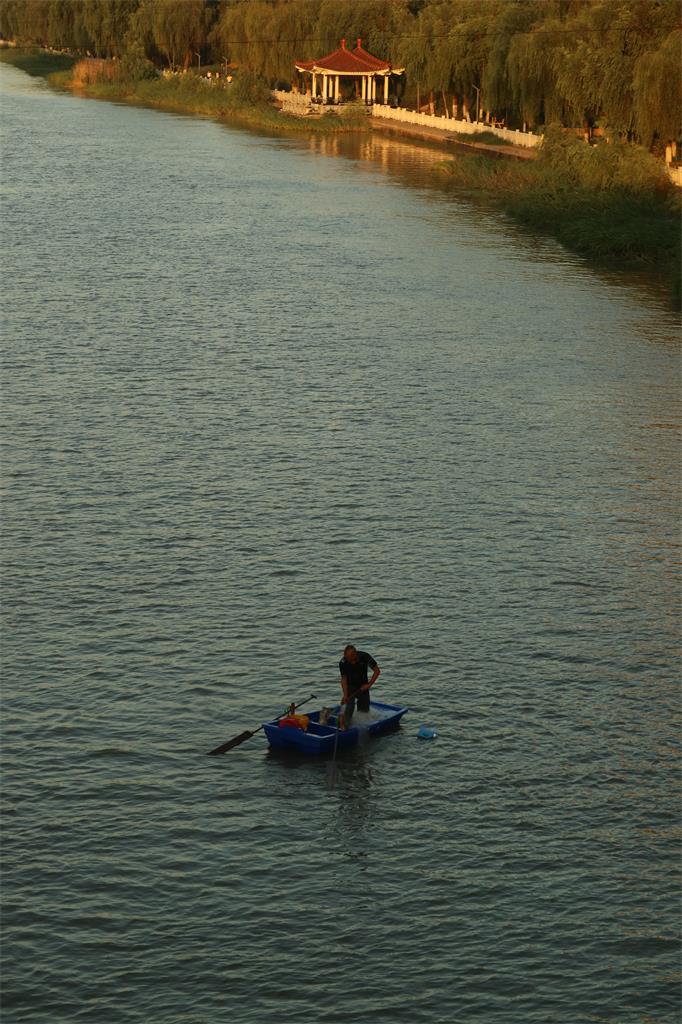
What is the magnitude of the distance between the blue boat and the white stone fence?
76.7m

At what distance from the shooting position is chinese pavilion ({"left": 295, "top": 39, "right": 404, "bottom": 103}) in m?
147

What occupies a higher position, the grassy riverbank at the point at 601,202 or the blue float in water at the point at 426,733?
the grassy riverbank at the point at 601,202

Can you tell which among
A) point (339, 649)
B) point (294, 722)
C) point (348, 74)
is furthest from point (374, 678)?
point (348, 74)

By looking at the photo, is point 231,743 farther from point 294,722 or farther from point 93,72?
point 93,72

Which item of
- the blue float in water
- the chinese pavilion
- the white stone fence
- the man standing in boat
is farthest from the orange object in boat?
the chinese pavilion

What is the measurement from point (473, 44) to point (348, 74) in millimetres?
28967

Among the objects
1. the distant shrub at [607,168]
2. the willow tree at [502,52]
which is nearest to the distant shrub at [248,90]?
the willow tree at [502,52]

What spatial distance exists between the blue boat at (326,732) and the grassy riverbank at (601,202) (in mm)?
43302

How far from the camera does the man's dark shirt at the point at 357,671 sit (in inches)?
1143

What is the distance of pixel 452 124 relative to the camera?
130375 mm

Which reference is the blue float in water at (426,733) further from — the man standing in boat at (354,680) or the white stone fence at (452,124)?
the white stone fence at (452,124)

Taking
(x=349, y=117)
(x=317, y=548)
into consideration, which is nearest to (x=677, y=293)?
(x=317, y=548)

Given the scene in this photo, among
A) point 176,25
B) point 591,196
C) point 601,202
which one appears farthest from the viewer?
point 176,25

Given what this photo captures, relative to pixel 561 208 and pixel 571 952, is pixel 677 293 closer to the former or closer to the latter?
pixel 561 208
